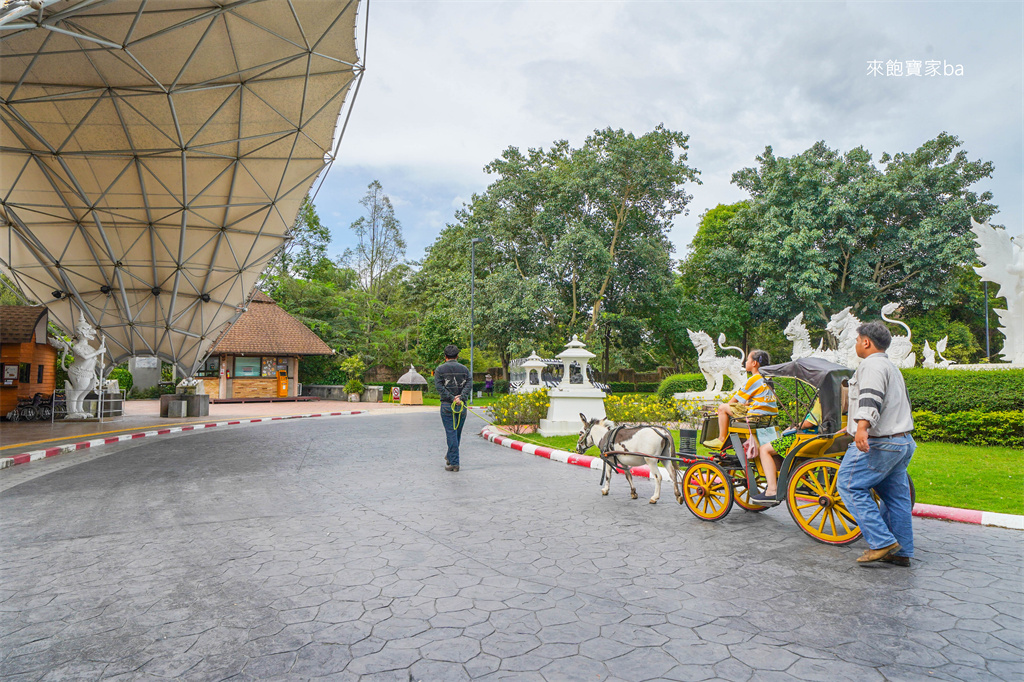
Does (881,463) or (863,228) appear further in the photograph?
(863,228)

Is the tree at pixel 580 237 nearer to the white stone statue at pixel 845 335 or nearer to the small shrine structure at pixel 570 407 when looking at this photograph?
the white stone statue at pixel 845 335

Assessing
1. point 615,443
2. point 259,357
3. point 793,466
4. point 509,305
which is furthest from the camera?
point 259,357

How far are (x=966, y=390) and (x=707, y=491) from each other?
9718 mm

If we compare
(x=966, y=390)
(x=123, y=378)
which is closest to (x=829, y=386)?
(x=966, y=390)

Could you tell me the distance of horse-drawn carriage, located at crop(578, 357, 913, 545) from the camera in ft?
17.4

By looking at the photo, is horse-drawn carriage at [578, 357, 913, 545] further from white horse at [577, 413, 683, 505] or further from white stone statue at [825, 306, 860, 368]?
white stone statue at [825, 306, 860, 368]

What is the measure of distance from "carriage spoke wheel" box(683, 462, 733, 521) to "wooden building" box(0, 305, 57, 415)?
2141 centimetres

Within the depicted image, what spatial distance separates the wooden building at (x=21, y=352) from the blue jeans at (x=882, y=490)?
22978 millimetres

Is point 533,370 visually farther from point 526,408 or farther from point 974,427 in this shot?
point 974,427

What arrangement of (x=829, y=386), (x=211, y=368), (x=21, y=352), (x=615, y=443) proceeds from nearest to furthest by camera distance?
(x=829, y=386)
(x=615, y=443)
(x=21, y=352)
(x=211, y=368)

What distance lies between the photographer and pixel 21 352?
18938 mm

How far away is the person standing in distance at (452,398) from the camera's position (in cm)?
922

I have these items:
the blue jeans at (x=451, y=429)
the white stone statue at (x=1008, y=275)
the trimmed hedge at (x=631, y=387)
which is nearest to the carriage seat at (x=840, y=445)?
the blue jeans at (x=451, y=429)

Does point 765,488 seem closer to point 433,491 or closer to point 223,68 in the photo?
point 433,491
